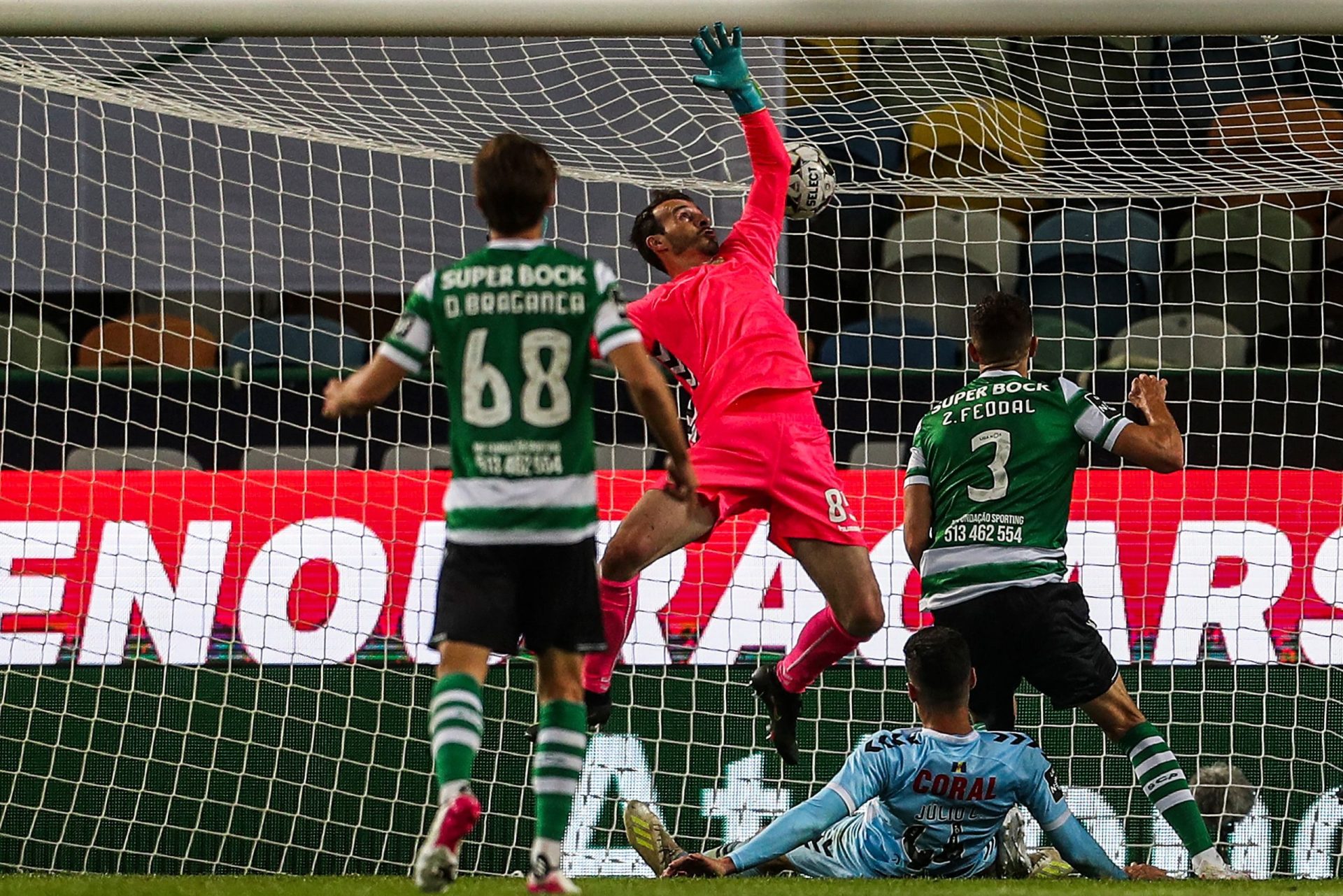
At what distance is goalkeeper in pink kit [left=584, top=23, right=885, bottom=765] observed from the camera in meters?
4.98

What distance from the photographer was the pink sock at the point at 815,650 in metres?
5.25

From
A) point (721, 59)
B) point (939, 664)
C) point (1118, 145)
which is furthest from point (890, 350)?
point (939, 664)

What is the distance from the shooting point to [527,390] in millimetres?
3508

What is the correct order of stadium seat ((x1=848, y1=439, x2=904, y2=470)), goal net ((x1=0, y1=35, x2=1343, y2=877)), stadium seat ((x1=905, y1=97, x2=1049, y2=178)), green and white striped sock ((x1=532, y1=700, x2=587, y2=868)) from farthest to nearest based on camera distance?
1. stadium seat ((x1=905, y1=97, x2=1049, y2=178))
2. stadium seat ((x1=848, y1=439, x2=904, y2=470))
3. goal net ((x1=0, y1=35, x2=1343, y2=877))
4. green and white striped sock ((x1=532, y1=700, x2=587, y2=868))

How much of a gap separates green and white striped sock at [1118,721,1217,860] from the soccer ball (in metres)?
1.97

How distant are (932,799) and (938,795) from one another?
0.02 meters

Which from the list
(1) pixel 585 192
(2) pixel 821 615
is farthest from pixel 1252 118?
(2) pixel 821 615

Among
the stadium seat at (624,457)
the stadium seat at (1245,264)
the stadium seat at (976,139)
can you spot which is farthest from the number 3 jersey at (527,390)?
the stadium seat at (1245,264)

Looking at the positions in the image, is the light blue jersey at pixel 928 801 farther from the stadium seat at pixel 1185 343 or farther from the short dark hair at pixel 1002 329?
the stadium seat at pixel 1185 343

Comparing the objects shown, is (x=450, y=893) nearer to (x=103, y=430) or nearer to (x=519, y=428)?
(x=519, y=428)

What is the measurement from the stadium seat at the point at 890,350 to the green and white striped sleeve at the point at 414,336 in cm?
387

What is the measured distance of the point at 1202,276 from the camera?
8445mm

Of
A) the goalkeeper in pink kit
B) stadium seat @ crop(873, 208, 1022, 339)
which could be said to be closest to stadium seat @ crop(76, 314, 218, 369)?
the goalkeeper in pink kit

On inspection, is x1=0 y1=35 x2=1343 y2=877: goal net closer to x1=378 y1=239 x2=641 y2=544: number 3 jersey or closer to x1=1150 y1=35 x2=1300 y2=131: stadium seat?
x1=1150 y1=35 x2=1300 y2=131: stadium seat
